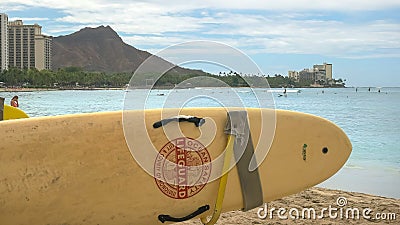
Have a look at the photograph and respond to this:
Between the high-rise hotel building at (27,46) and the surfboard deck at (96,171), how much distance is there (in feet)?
302

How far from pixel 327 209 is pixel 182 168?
6.84ft

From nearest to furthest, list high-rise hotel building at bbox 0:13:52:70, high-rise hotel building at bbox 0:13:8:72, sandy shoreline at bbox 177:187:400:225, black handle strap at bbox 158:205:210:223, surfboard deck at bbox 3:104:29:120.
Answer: black handle strap at bbox 158:205:210:223, surfboard deck at bbox 3:104:29:120, sandy shoreline at bbox 177:187:400:225, high-rise hotel building at bbox 0:13:8:72, high-rise hotel building at bbox 0:13:52:70

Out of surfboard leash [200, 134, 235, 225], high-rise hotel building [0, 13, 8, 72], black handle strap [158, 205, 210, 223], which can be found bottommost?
black handle strap [158, 205, 210, 223]

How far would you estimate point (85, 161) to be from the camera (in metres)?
2.05

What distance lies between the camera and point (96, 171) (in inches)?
81.4

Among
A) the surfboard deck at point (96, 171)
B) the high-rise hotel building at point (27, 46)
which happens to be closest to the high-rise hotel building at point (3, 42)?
the high-rise hotel building at point (27, 46)

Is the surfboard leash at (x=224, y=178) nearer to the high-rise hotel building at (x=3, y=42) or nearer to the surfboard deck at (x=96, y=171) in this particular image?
the surfboard deck at (x=96, y=171)

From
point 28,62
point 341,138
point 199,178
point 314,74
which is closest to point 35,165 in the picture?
point 199,178

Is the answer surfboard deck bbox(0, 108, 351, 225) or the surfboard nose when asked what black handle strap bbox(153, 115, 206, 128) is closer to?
surfboard deck bbox(0, 108, 351, 225)

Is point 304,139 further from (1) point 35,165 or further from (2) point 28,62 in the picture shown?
(2) point 28,62

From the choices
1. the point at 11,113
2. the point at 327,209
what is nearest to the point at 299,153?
the point at 327,209

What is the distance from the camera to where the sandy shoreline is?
3480mm

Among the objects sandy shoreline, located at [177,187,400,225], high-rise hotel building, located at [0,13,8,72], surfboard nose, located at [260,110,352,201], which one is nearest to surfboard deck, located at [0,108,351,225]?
surfboard nose, located at [260,110,352,201]

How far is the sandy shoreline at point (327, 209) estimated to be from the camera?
3480 millimetres
